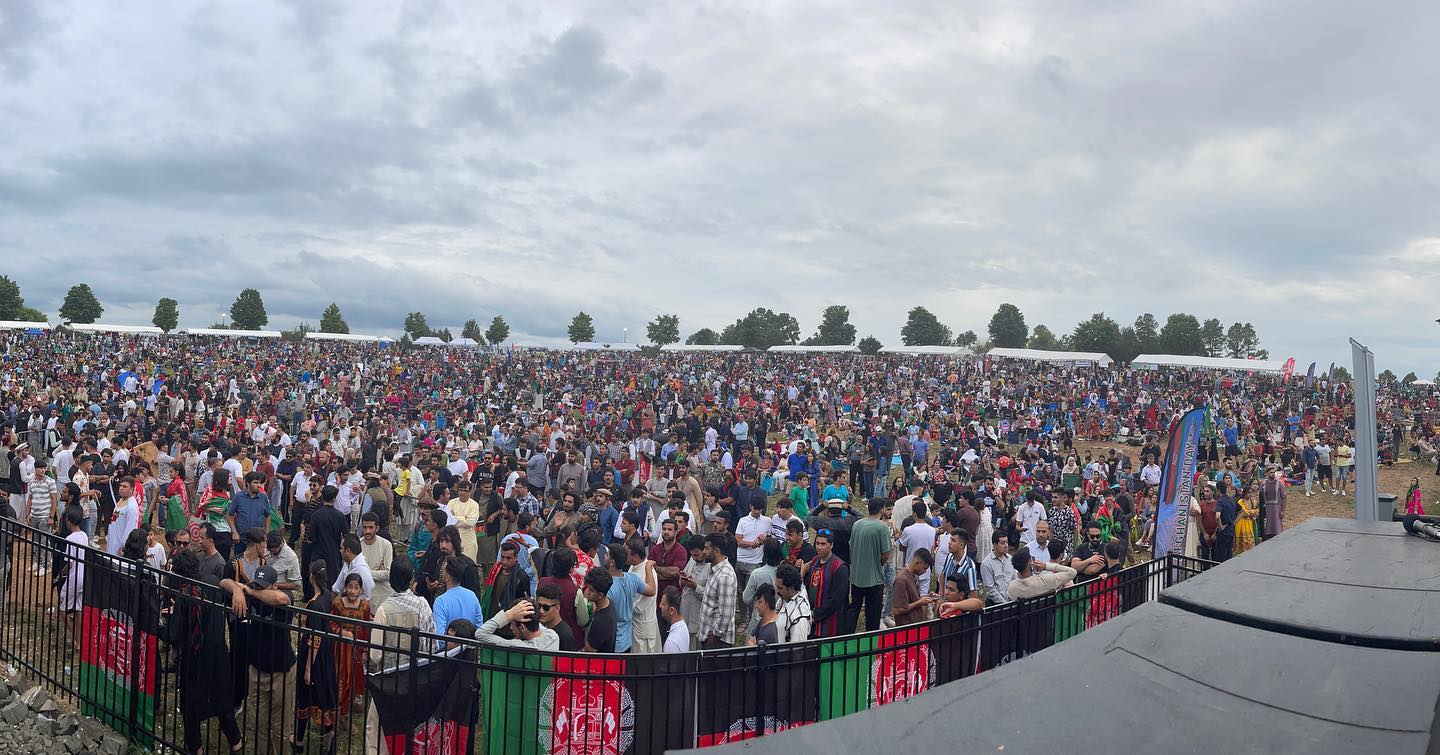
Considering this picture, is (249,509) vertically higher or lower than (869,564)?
higher

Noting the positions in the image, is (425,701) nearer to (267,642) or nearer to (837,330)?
(267,642)

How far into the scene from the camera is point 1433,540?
13.9 ft

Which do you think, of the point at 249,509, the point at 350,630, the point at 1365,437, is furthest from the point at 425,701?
the point at 1365,437

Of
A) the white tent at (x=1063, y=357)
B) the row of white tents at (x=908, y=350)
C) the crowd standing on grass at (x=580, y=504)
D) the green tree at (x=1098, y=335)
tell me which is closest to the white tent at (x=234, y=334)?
the row of white tents at (x=908, y=350)

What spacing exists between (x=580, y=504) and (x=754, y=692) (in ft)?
29.5

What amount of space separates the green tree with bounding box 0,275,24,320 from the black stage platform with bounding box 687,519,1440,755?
97271 millimetres

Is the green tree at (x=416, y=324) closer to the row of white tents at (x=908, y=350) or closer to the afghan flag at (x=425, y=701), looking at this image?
the row of white tents at (x=908, y=350)

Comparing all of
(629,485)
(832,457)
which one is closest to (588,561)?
(629,485)

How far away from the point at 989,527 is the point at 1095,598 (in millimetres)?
4043

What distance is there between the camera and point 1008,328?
111625 mm

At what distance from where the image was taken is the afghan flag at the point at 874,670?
484 centimetres

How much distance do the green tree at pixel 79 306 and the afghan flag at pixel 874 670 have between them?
3843 inches

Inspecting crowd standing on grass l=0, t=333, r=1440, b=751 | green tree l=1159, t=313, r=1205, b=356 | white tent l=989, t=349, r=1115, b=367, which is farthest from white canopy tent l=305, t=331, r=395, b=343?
green tree l=1159, t=313, r=1205, b=356

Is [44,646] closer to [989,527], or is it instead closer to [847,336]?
[989,527]
